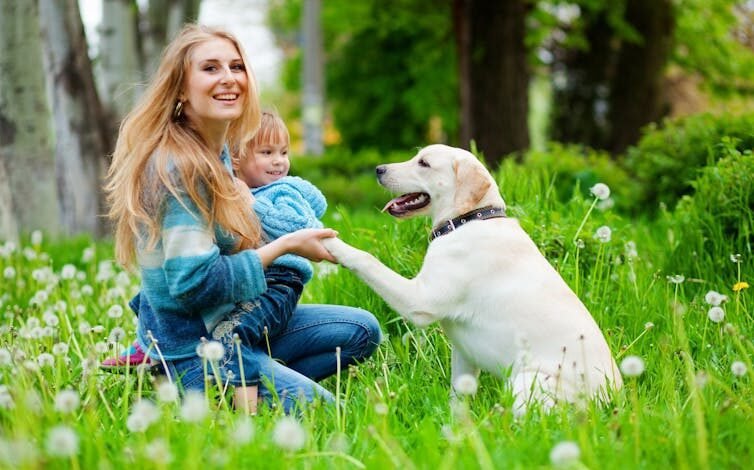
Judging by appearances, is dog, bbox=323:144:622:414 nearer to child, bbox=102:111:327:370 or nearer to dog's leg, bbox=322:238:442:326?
dog's leg, bbox=322:238:442:326

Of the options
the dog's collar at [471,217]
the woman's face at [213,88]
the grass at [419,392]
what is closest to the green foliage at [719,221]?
the grass at [419,392]

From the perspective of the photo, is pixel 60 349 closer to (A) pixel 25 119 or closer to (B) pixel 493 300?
(B) pixel 493 300

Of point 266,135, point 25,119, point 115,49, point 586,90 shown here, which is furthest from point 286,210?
point 586,90

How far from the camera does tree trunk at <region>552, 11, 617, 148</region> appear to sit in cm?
2078

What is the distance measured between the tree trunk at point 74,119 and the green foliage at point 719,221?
6070 mm

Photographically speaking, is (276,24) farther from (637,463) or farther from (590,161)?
(637,463)

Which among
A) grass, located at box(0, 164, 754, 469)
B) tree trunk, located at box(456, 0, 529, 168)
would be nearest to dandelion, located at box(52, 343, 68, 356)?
grass, located at box(0, 164, 754, 469)

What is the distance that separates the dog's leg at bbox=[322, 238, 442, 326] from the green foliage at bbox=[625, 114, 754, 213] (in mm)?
3134

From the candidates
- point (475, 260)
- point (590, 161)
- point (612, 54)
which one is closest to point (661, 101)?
point (612, 54)

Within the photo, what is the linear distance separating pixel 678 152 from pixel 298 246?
4756mm

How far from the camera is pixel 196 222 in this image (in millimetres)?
3373

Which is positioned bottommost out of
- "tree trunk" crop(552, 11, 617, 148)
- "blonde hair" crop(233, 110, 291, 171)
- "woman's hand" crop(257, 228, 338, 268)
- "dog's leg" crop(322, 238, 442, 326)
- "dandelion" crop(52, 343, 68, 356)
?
"tree trunk" crop(552, 11, 617, 148)

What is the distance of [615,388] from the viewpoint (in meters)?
3.41

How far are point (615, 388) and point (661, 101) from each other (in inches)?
627
